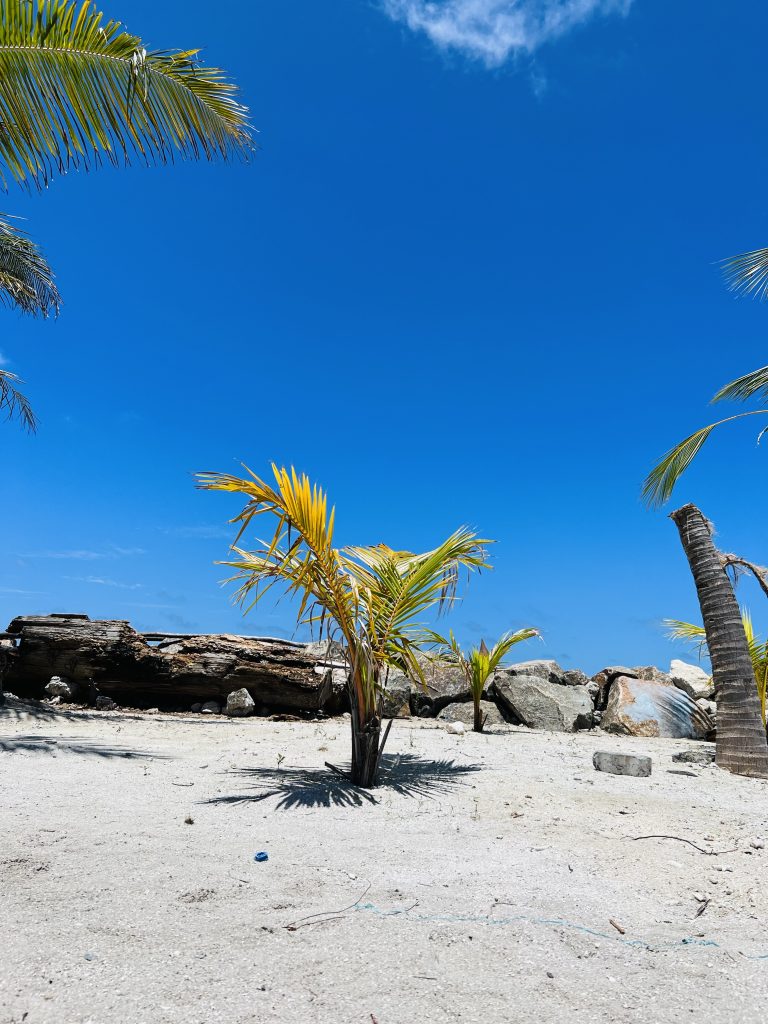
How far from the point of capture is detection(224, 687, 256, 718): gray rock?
991cm

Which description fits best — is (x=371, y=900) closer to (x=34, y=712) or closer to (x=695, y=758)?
(x=695, y=758)

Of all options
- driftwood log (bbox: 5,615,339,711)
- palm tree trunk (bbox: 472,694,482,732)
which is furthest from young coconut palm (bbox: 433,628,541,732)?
driftwood log (bbox: 5,615,339,711)

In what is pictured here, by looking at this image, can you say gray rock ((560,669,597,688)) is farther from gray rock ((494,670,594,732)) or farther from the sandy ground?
the sandy ground

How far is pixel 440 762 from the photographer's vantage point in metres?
5.80

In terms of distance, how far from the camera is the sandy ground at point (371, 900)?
6.47 feet

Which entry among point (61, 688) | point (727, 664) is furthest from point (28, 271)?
point (727, 664)

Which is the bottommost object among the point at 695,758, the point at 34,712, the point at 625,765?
the point at 34,712

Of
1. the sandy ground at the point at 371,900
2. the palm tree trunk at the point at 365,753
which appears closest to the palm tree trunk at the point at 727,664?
the sandy ground at the point at 371,900

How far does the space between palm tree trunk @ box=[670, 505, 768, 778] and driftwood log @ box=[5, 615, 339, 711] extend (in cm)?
576

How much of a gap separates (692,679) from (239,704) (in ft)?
26.5

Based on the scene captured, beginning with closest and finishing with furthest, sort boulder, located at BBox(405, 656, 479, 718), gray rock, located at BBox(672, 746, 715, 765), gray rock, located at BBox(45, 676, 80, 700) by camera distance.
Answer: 1. gray rock, located at BBox(672, 746, 715, 765)
2. gray rock, located at BBox(45, 676, 80, 700)
3. boulder, located at BBox(405, 656, 479, 718)

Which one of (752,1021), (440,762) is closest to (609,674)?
(440,762)

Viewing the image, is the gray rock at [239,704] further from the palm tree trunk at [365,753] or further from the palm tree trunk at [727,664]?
the palm tree trunk at [727,664]

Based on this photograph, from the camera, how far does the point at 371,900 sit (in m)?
2.60
